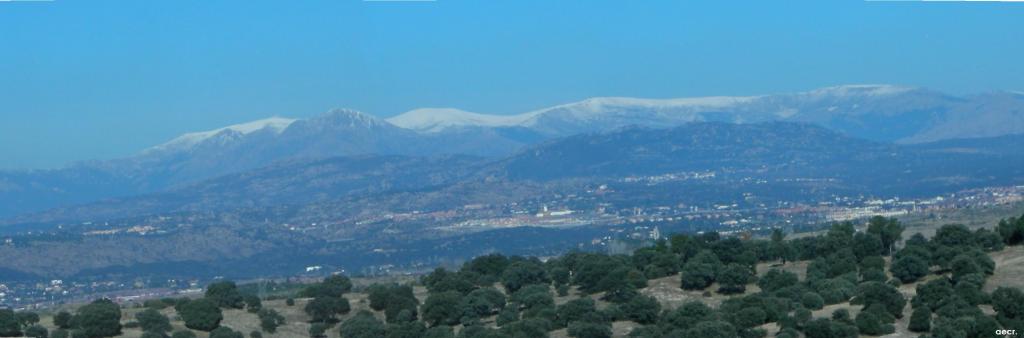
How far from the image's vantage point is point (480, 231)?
112 metres

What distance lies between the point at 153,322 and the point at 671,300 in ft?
42.3

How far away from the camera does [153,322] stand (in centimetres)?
4247

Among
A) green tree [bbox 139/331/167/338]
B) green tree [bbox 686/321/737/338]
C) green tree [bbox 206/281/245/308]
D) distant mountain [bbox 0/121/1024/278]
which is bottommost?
green tree [bbox 686/321/737/338]

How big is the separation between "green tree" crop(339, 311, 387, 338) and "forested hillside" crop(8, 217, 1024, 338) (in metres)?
0.04

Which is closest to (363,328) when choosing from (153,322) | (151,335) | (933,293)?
(151,335)

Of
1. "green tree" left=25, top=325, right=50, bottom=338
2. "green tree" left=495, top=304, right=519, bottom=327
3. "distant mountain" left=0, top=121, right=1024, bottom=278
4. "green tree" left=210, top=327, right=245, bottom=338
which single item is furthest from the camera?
"distant mountain" left=0, top=121, right=1024, bottom=278

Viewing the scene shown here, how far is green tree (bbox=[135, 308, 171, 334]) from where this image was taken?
137 ft

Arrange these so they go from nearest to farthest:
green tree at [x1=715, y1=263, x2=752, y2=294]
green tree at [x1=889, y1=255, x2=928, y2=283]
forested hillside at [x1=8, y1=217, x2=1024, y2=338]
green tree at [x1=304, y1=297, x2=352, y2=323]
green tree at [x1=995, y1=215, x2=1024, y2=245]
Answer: forested hillside at [x1=8, y1=217, x2=1024, y2=338]
green tree at [x1=889, y1=255, x2=928, y2=283]
green tree at [x1=715, y1=263, x2=752, y2=294]
green tree at [x1=304, y1=297, x2=352, y2=323]
green tree at [x1=995, y1=215, x2=1024, y2=245]

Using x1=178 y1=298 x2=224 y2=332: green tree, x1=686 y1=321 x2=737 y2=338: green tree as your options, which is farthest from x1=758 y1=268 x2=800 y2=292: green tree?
x1=178 y1=298 x2=224 y2=332: green tree

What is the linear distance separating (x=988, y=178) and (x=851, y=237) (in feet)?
261

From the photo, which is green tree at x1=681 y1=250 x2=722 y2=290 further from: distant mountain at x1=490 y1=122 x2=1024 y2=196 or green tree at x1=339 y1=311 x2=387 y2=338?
distant mountain at x1=490 y1=122 x2=1024 y2=196

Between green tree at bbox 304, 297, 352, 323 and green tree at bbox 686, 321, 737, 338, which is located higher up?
green tree at bbox 304, 297, 352, 323

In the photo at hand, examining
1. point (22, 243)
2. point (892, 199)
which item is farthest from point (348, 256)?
point (892, 199)

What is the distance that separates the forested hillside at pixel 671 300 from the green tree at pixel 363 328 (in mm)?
44
